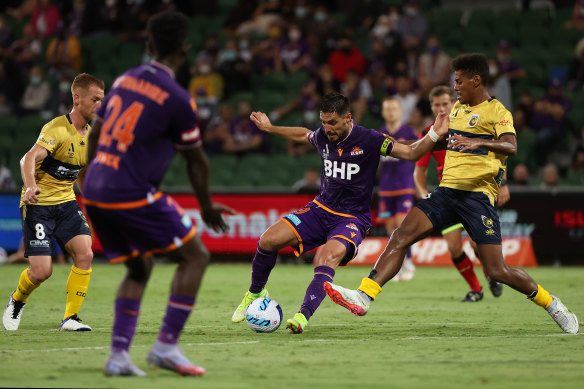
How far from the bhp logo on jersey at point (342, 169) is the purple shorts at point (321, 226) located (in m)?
0.37

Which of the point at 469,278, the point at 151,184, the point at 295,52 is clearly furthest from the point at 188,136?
the point at 295,52

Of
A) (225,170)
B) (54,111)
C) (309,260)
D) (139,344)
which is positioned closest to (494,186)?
(139,344)

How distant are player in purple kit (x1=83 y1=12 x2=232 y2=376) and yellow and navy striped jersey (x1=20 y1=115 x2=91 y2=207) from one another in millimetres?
3103

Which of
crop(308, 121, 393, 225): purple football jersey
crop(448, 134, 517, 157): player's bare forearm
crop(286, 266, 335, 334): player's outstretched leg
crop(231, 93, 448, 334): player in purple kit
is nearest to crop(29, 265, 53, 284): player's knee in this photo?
crop(231, 93, 448, 334): player in purple kit

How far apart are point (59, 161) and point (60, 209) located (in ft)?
1.68

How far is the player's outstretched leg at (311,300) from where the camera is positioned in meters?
8.52

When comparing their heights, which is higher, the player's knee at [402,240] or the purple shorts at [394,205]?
the player's knee at [402,240]

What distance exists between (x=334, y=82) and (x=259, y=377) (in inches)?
617

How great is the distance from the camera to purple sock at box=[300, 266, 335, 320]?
28.5ft

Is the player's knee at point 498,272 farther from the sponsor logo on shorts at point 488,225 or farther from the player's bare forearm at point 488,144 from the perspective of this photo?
the player's bare forearm at point 488,144

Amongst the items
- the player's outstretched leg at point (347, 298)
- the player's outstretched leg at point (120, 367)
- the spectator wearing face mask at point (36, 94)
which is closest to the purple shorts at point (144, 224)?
the player's outstretched leg at point (120, 367)

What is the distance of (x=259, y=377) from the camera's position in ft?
20.0

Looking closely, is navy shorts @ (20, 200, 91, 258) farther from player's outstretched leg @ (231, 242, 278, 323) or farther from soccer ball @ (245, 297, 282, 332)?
soccer ball @ (245, 297, 282, 332)

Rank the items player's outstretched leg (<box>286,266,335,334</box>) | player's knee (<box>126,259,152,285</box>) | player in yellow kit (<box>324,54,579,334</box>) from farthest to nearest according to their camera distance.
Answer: player in yellow kit (<box>324,54,579,334</box>) → player's outstretched leg (<box>286,266,335,334</box>) → player's knee (<box>126,259,152,285</box>)
